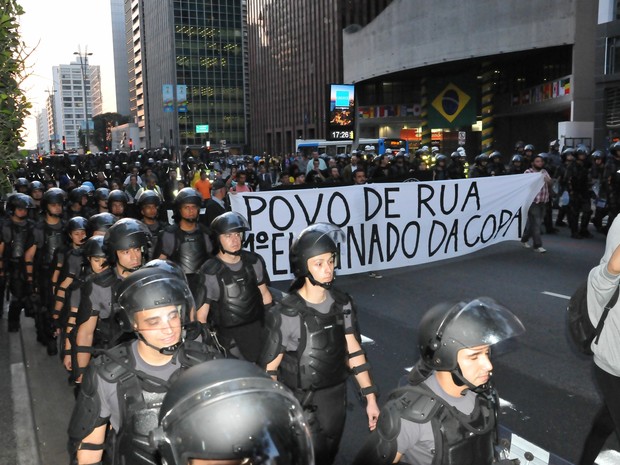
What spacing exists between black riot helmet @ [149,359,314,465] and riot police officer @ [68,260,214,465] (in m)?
1.02

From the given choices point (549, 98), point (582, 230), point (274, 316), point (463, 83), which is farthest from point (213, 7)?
point (274, 316)

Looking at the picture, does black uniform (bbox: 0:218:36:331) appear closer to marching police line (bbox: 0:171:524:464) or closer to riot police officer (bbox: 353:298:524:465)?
marching police line (bbox: 0:171:524:464)

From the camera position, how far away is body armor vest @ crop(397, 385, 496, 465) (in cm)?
246

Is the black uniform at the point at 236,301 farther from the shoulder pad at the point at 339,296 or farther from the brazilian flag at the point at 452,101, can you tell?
the brazilian flag at the point at 452,101

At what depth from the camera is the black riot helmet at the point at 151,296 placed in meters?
2.91

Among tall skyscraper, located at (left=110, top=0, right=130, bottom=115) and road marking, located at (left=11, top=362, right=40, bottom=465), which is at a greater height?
tall skyscraper, located at (left=110, top=0, right=130, bottom=115)

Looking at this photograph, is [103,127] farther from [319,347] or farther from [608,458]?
[608,458]

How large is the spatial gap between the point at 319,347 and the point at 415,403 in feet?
3.86

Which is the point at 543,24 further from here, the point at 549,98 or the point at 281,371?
the point at 281,371

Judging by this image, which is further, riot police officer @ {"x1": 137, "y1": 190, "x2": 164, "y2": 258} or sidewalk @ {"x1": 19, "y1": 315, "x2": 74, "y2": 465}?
riot police officer @ {"x1": 137, "y1": 190, "x2": 164, "y2": 258}

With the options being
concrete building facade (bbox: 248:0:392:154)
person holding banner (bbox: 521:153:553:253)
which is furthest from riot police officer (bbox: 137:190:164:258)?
concrete building facade (bbox: 248:0:392:154)

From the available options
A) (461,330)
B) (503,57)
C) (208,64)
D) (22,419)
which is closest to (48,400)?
(22,419)

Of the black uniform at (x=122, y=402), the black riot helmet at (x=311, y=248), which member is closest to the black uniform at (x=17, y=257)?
the black riot helmet at (x=311, y=248)

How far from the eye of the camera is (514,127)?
4266cm
